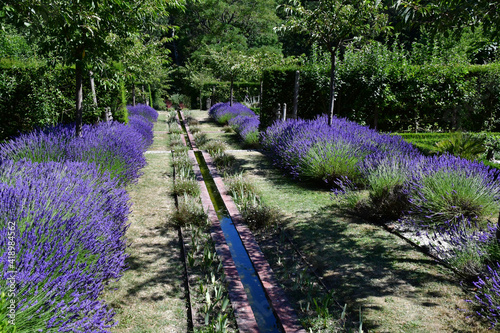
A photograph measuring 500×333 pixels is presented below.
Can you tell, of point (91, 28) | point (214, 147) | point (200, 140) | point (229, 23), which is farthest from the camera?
point (229, 23)

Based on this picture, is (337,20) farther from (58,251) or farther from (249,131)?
A: (58,251)

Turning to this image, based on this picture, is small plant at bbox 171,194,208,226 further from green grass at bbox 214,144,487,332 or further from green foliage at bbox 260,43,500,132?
green foliage at bbox 260,43,500,132

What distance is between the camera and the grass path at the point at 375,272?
3.28 meters

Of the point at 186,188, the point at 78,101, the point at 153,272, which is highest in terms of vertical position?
the point at 78,101

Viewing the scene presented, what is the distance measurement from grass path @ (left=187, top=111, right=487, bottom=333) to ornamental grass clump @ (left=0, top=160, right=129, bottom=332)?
Answer: 194 centimetres

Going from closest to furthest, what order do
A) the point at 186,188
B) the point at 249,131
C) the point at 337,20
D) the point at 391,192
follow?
1. the point at 391,192
2. the point at 186,188
3. the point at 337,20
4. the point at 249,131

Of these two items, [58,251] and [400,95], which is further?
[400,95]

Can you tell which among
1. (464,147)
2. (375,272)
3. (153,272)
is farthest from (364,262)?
(464,147)

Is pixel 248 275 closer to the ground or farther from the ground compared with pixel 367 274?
closer to the ground

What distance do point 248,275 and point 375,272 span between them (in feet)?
4.77

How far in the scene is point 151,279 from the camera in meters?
3.99

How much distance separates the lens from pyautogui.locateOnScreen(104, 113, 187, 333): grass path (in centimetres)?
328

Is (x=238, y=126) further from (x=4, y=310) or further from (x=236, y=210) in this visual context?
(x=4, y=310)

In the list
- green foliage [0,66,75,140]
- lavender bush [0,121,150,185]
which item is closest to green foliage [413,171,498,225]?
lavender bush [0,121,150,185]
